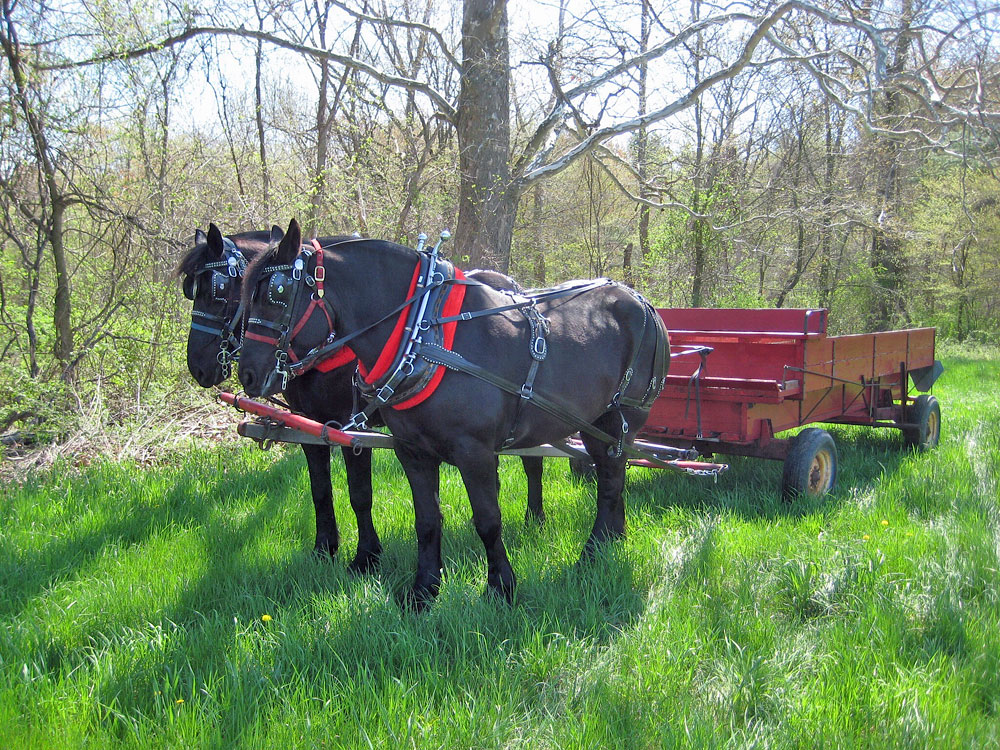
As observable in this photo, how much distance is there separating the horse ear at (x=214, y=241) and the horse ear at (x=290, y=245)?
2.41ft

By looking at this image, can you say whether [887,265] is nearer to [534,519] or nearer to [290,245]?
[534,519]

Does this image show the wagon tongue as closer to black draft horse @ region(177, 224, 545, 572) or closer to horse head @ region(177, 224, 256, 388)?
black draft horse @ region(177, 224, 545, 572)

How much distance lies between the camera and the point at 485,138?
29.5ft

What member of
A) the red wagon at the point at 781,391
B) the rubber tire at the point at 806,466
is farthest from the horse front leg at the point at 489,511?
the rubber tire at the point at 806,466

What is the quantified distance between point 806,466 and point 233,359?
3.98m

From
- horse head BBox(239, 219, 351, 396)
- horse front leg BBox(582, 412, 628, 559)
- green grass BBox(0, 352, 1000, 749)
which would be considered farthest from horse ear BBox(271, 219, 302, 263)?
horse front leg BBox(582, 412, 628, 559)

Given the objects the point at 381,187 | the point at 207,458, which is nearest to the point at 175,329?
the point at 207,458

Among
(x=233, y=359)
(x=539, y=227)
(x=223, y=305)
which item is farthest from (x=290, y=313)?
(x=539, y=227)

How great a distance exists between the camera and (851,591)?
3.59 metres

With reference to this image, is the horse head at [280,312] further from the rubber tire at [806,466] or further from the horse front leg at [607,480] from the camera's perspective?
the rubber tire at [806,466]

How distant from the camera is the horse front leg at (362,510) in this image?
14.0ft

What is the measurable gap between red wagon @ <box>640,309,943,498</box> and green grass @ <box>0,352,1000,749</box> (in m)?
0.42

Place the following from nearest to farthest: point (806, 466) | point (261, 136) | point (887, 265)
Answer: point (806, 466), point (261, 136), point (887, 265)

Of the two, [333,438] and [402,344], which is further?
[333,438]
